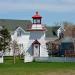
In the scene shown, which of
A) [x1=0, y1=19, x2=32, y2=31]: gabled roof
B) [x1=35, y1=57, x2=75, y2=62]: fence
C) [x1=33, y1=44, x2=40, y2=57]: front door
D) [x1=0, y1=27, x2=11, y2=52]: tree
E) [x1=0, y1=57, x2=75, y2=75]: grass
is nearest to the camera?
[x1=0, y1=57, x2=75, y2=75]: grass

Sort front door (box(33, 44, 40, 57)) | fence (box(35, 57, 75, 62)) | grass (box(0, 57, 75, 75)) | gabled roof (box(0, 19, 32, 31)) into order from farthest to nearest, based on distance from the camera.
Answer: gabled roof (box(0, 19, 32, 31)) < front door (box(33, 44, 40, 57)) < fence (box(35, 57, 75, 62)) < grass (box(0, 57, 75, 75))

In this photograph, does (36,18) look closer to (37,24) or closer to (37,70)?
(37,24)

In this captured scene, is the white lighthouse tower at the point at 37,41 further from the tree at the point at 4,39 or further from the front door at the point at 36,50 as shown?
the tree at the point at 4,39

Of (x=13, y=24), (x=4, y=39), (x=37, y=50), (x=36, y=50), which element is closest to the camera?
(x=37, y=50)

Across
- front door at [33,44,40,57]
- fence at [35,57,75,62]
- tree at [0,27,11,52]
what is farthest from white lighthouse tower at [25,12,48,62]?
fence at [35,57,75,62]

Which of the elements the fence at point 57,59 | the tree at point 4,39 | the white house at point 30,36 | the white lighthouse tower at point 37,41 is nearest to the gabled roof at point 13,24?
the white house at point 30,36

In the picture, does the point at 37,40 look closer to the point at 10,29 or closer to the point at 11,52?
the point at 11,52

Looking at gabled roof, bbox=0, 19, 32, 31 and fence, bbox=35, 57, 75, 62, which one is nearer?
fence, bbox=35, 57, 75, 62

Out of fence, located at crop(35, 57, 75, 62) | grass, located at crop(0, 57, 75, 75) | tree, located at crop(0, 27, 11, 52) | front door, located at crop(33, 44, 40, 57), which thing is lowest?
grass, located at crop(0, 57, 75, 75)

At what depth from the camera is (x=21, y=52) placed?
278 ft

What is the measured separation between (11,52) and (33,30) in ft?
32.5

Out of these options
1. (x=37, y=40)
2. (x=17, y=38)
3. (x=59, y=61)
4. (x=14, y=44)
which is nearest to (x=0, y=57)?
(x=59, y=61)

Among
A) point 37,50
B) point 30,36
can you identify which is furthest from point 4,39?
point 37,50

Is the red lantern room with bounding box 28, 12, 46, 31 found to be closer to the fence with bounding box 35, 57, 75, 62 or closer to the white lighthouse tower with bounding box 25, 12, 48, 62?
the white lighthouse tower with bounding box 25, 12, 48, 62
